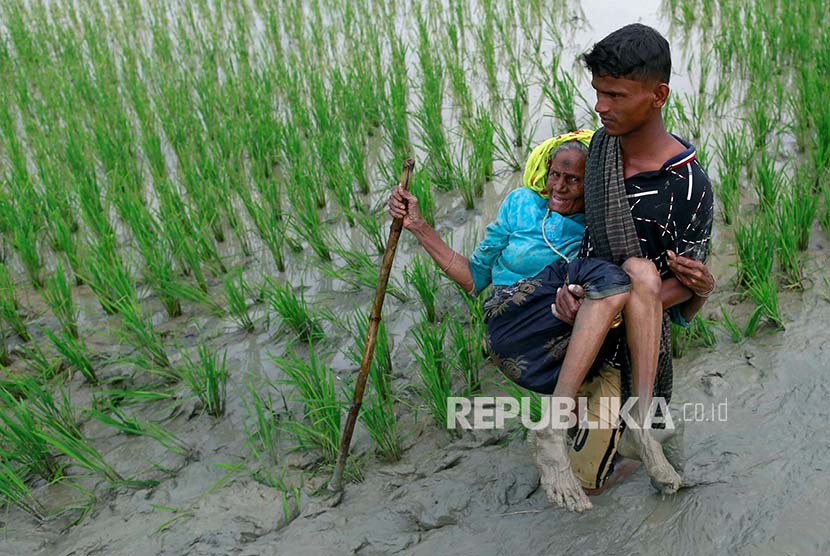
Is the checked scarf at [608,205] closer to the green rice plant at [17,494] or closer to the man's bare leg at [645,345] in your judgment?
the man's bare leg at [645,345]

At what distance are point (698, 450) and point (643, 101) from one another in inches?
39.8

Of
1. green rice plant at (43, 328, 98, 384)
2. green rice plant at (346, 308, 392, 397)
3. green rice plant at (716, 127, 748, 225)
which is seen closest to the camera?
green rice plant at (346, 308, 392, 397)

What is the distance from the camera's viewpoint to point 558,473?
73.3 inches

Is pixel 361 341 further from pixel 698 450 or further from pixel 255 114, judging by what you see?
pixel 255 114

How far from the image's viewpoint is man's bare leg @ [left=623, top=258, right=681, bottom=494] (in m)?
1.82

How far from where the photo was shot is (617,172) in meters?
1.87

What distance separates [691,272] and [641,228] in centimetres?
15

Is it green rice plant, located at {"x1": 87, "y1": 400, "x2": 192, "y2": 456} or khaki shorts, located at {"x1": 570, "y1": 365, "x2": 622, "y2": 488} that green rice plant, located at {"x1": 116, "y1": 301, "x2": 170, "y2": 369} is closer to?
green rice plant, located at {"x1": 87, "y1": 400, "x2": 192, "y2": 456}

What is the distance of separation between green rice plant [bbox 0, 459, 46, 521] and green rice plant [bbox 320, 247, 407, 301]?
1.23 m

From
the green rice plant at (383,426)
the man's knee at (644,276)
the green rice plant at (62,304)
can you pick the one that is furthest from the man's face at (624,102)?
the green rice plant at (62,304)

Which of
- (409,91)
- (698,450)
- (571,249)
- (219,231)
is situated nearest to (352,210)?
(219,231)

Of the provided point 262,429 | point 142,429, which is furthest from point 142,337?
point 262,429

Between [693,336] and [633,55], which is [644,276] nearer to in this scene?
[633,55]

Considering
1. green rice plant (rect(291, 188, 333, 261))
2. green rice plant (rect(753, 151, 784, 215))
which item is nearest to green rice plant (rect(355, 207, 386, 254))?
green rice plant (rect(291, 188, 333, 261))
